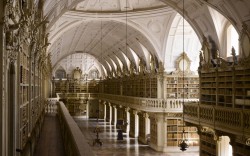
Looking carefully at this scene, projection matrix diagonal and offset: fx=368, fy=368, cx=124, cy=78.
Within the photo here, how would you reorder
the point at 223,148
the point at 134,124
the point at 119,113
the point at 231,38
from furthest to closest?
1. the point at 119,113
2. the point at 134,124
3. the point at 231,38
4. the point at 223,148

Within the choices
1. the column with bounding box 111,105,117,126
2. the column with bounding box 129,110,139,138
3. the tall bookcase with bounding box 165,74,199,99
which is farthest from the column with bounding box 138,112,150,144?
the column with bounding box 111,105,117,126

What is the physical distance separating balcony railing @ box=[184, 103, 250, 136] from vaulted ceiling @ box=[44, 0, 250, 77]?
9.65ft

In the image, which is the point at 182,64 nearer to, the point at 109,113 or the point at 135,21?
the point at 135,21

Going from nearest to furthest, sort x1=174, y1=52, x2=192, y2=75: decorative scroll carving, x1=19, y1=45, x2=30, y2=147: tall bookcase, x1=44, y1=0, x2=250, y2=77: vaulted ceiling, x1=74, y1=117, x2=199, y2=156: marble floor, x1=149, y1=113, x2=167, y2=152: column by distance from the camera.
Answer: x1=19, y1=45, x2=30, y2=147: tall bookcase < x1=44, y1=0, x2=250, y2=77: vaulted ceiling < x1=74, y1=117, x2=199, y2=156: marble floor < x1=149, y1=113, x2=167, y2=152: column < x1=174, y1=52, x2=192, y2=75: decorative scroll carving

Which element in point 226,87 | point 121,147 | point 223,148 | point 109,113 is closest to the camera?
point 226,87

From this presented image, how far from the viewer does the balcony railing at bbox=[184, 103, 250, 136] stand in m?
10.5

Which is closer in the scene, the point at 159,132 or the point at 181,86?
the point at 159,132

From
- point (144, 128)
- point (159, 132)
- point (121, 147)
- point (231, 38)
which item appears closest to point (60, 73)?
point (144, 128)

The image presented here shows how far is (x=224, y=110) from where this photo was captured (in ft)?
39.1

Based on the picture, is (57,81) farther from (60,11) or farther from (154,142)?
(60,11)

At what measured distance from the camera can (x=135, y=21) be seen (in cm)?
2211

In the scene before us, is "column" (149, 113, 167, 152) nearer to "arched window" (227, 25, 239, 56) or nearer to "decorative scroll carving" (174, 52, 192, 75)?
"decorative scroll carving" (174, 52, 192, 75)

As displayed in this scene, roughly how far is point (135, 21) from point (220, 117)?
1120cm

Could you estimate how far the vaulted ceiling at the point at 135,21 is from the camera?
47.1ft
